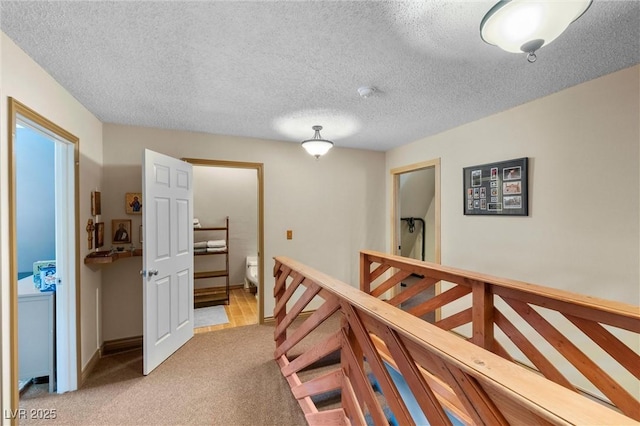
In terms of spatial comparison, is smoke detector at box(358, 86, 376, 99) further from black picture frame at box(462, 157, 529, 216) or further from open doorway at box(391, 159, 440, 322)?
open doorway at box(391, 159, 440, 322)

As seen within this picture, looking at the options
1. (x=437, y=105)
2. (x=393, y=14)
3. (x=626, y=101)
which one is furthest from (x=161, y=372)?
(x=626, y=101)

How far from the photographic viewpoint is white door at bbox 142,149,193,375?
240 cm

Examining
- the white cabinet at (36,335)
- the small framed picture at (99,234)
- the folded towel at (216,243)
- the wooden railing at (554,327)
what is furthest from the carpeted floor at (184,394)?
the folded towel at (216,243)

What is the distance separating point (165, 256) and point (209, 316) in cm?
150

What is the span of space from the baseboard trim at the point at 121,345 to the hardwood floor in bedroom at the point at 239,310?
58 cm

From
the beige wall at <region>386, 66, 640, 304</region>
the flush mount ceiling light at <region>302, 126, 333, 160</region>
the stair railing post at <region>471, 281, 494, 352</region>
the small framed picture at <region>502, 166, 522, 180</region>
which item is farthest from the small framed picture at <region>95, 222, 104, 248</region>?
the small framed picture at <region>502, 166, 522, 180</region>

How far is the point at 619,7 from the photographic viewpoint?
1.25 meters

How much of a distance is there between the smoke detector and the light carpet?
316cm

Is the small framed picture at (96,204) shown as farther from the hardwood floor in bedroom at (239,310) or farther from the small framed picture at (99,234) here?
the hardwood floor in bedroom at (239,310)

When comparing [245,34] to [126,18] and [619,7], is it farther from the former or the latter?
[619,7]

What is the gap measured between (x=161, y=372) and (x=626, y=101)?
4.11 m

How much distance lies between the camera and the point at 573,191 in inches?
82.7

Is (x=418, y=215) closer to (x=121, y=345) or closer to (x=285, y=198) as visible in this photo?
(x=285, y=198)

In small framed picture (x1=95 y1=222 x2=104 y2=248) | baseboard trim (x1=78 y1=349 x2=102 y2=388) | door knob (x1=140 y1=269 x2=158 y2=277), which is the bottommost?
baseboard trim (x1=78 y1=349 x2=102 y2=388)
